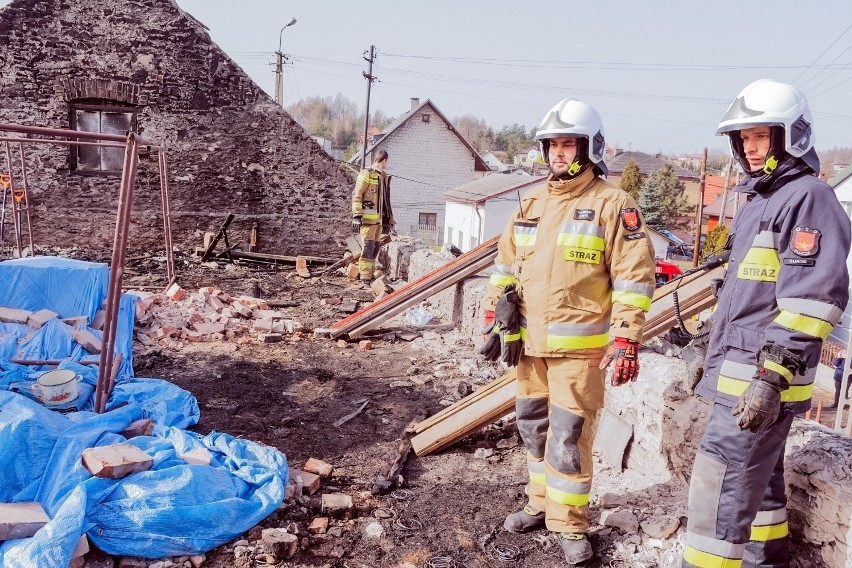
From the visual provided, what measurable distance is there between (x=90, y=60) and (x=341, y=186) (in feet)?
16.2

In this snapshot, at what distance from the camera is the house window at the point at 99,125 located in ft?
38.0

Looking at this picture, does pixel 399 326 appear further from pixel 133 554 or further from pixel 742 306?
pixel 742 306

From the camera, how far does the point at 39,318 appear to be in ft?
18.2

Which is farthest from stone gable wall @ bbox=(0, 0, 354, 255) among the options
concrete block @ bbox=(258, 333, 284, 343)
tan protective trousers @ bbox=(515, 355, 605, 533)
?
tan protective trousers @ bbox=(515, 355, 605, 533)

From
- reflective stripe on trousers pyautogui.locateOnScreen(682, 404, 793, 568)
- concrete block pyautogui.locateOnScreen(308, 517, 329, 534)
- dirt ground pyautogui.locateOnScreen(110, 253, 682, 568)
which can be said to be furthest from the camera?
concrete block pyautogui.locateOnScreen(308, 517, 329, 534)

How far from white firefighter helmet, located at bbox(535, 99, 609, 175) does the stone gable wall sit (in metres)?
9.71

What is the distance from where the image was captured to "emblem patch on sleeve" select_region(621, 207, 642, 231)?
3.01m

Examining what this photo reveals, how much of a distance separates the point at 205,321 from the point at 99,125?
Result: 21.8 ft

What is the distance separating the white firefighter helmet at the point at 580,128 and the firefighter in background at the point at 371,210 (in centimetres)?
636

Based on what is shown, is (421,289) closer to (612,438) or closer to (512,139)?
(612,438)

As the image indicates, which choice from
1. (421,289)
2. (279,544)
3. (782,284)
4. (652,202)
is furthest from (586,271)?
(652,202)

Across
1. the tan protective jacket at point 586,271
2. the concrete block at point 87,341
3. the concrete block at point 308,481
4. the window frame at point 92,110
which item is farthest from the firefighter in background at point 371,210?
the tan protective jacket at point 586,271

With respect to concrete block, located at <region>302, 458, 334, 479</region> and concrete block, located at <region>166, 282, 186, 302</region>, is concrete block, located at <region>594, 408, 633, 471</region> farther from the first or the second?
concrete block, located at <region>166, 282, 186, 302</region>

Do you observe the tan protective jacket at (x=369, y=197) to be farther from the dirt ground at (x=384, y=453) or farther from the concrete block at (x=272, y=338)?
the concrete block at (x=272, y=338)
